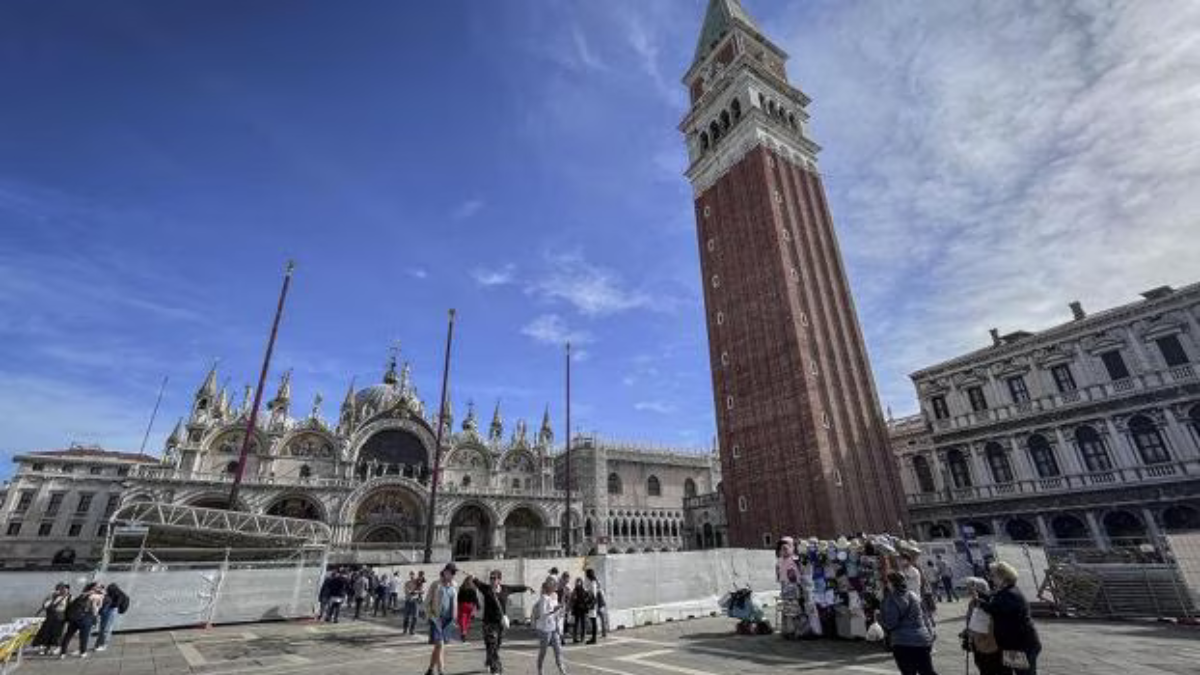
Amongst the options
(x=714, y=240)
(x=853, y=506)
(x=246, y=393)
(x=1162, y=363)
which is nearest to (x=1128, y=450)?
(x=1162, y=363)

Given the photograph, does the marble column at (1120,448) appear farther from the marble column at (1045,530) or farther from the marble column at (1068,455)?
the marble column at (1045,530)

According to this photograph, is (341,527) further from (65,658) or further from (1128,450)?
(1128,450)

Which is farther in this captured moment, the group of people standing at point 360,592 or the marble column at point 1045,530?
the marble column at point 1045,530

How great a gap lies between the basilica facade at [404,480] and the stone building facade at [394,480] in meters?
0.08

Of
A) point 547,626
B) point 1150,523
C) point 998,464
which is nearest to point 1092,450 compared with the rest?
point 1150,523

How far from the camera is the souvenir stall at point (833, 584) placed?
1049 centimetres

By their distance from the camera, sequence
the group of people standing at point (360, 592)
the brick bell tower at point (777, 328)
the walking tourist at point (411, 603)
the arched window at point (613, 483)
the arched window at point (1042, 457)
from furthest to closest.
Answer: the arched window at point (613, 483)
the brick bell tower at point (777, 328)
the arched window at point (1042, 457)
the group of people standing at point (360, 592)
the walking tourist at point (411, 603)

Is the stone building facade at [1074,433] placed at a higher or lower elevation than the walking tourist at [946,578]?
higher

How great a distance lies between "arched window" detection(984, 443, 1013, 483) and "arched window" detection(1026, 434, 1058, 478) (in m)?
1.20

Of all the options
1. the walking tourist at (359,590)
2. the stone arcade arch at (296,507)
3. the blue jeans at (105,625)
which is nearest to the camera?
Answer: the blue jeans at (105,625)

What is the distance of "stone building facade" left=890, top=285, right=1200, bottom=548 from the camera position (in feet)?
79.9

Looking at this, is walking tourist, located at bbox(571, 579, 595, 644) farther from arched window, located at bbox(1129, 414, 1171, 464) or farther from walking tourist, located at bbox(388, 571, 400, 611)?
arched window, located at bbox(1129, 414, 1171, 464)

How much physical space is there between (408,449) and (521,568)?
26362mm

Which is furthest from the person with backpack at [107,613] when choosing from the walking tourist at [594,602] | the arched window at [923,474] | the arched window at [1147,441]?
the arched window at [1147,441]
